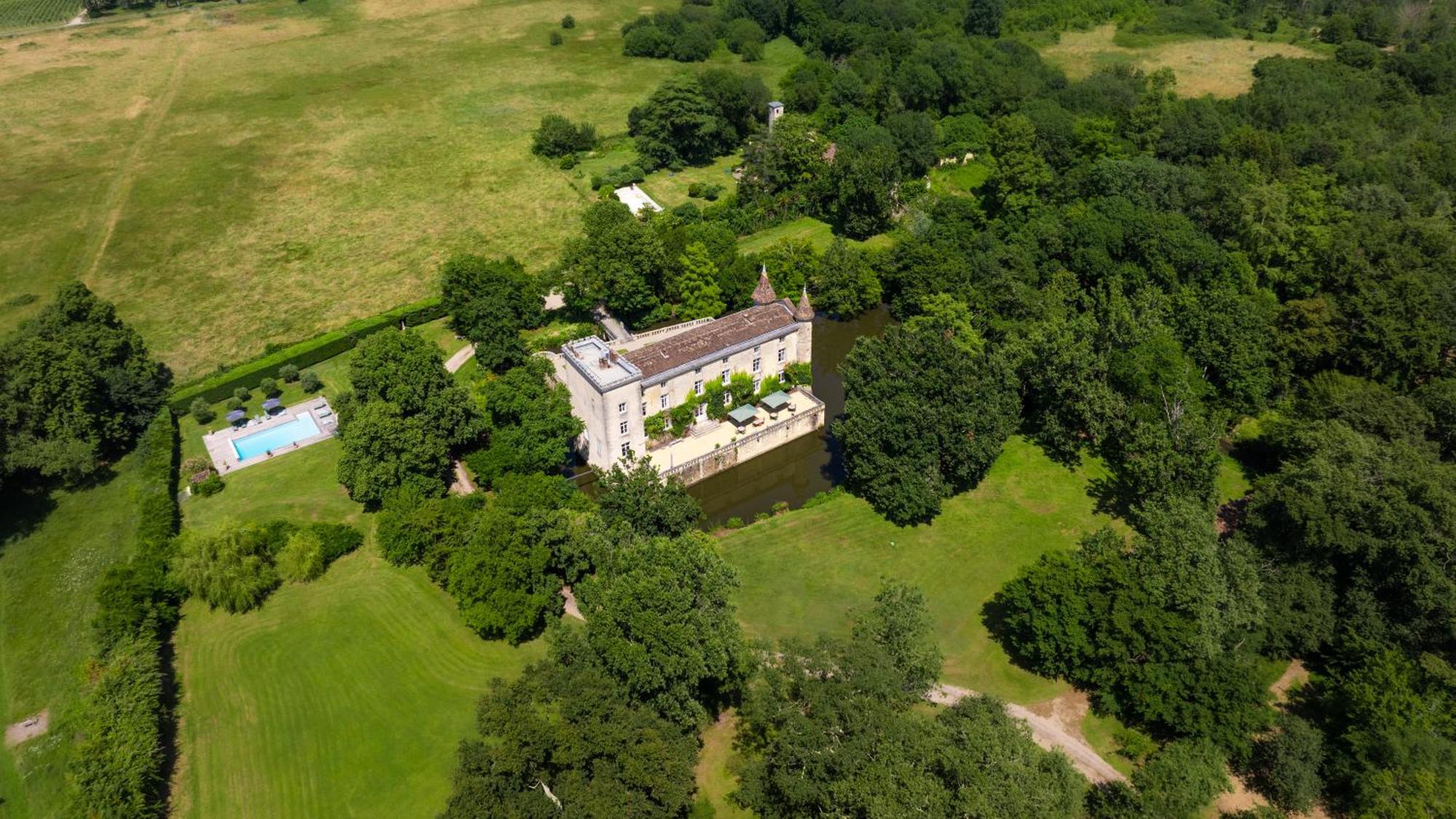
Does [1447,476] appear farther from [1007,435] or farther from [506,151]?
[506,151]

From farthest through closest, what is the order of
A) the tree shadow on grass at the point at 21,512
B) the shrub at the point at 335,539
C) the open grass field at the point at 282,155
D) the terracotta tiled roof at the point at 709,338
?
1. the open grass field at the point at 282,155
2. the terracotta tiled roof at the point at 709,338
3. the tree shadow on grass at the point at 21,512
4. the shrub at the point at 335,539

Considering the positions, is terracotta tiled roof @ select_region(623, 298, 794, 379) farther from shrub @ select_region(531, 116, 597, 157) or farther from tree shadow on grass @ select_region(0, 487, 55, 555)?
shrub @ select_region(531, 116, 597, 157)

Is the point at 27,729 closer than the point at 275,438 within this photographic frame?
Yes

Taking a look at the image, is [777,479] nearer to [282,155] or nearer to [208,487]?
[208,487]

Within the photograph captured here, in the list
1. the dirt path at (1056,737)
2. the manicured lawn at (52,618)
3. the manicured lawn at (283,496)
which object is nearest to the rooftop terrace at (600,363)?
the manicured lawn at (283,496)

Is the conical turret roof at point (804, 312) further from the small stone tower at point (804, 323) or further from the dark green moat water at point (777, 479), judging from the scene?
the dark green moat water at point (777, 479)

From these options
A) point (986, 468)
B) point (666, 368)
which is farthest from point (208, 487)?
point (986, 468)

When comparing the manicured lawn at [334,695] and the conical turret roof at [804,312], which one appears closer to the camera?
the manicured lawn at [334,695]
